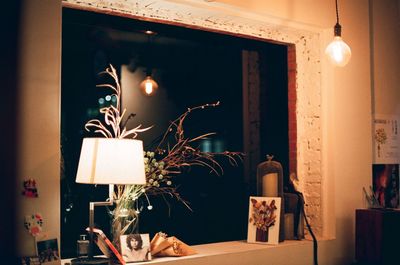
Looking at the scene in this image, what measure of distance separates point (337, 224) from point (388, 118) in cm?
107

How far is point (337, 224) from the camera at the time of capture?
377cm

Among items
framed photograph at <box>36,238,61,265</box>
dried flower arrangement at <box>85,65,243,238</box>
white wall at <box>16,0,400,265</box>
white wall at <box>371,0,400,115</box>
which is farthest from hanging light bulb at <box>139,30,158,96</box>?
white wall at <box>371,0,400,115</box>

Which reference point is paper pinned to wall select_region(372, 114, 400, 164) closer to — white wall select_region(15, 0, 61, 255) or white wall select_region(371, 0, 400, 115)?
→ white wall select_region(371, 0, 400, 115)

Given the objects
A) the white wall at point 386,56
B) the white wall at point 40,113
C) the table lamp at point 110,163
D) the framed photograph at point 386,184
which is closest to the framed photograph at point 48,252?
the white wall at point 40,113

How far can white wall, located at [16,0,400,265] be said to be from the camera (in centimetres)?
248

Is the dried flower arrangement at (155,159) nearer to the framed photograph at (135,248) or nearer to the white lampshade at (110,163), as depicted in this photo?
the framed photograph at (135,248)

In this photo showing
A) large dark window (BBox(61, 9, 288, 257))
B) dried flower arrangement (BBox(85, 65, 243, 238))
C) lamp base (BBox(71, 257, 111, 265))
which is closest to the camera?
lamp base (BBox(71, 257, 111, 265))

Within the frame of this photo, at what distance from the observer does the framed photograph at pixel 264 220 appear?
3414mm

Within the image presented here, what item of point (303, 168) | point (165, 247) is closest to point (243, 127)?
point (303, 168)

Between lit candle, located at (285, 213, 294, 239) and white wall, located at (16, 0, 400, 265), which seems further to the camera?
lit candle, located at (285, 213, 294, 239)

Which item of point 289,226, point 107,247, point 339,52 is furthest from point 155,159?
point 339,52

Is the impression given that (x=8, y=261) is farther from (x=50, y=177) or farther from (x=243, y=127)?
(x=243, y=127)

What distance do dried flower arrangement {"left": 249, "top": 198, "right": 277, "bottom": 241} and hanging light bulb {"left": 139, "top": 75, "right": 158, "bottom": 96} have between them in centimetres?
108

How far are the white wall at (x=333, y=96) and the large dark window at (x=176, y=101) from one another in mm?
384
